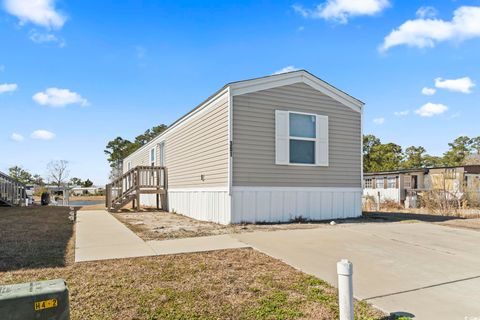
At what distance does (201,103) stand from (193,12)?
3.12 metres

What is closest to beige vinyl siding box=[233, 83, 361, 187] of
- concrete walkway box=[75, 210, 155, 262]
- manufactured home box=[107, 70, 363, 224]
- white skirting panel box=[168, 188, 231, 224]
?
manufactured home box=[107, 70, 363, 224]

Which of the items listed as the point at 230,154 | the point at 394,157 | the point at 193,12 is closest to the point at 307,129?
the point at 230,154

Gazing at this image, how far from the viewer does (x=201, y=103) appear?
10.4 meters

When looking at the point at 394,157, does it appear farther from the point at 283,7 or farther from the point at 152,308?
the point at 152,308

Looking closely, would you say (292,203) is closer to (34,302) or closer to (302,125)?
(302,125)

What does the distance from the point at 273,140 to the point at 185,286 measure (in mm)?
6012

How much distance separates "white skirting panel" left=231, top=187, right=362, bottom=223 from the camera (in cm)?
857

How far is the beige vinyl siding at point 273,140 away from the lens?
28.4 ft

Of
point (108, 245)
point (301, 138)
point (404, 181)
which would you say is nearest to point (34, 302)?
point (108, 245)

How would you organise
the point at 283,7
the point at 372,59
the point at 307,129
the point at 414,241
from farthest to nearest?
1. the point at 372,59
2. the point at 283,7
3. the point at 307,129
4. the point at 414,241

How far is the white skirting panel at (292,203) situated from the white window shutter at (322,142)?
2.84 ft

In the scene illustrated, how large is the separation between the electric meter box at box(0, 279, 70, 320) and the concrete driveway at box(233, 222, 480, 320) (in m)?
2.70

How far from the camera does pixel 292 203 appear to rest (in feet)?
30.0

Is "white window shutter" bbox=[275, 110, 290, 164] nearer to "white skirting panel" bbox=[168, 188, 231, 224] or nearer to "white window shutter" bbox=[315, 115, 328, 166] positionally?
"white window shutter" bbox=[315, 115, 328, 166]
